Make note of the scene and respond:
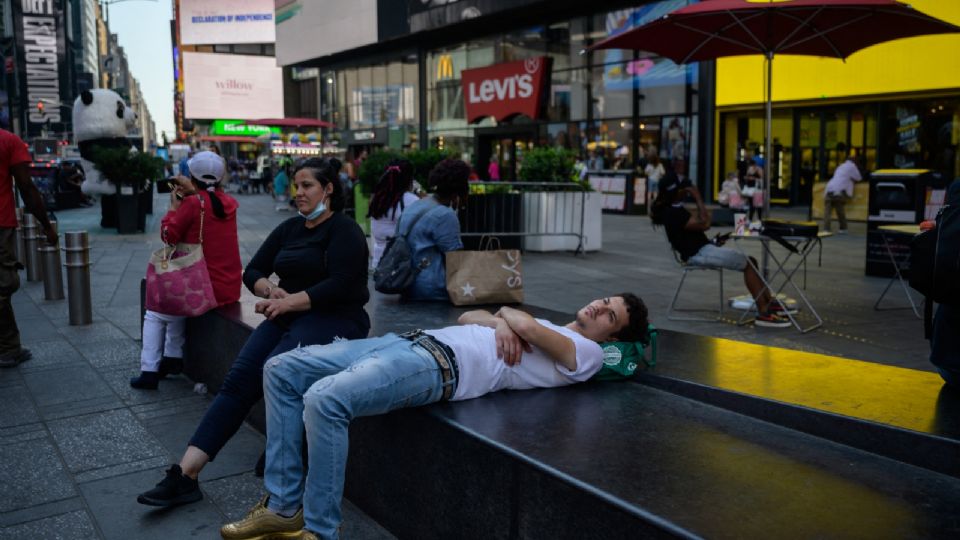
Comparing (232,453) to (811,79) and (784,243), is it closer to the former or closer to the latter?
(784,243)

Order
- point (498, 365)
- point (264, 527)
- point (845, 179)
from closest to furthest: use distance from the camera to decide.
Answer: point (264, 527)
point (498, 365)
point (845, 179)

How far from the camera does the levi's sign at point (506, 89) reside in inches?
1155

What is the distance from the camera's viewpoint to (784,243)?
25.5 feet

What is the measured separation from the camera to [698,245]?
8086 mm

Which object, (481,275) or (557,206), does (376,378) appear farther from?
(557,206)

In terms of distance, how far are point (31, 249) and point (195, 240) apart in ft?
24.1

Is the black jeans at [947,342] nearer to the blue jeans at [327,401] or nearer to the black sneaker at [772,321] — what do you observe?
the blue jeans at [327,401]

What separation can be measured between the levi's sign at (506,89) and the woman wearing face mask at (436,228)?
2377cm

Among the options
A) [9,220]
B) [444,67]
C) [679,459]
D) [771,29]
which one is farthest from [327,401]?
[444,67]

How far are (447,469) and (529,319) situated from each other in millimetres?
760

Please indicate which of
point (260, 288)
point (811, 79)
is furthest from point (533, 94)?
point (260, 288)

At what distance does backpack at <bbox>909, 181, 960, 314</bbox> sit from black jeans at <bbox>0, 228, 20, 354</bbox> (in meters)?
6.47

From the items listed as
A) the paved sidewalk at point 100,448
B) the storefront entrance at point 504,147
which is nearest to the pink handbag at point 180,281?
the paved sidewalk at point 100,448

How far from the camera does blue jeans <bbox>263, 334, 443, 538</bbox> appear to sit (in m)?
3.21
